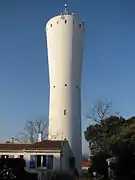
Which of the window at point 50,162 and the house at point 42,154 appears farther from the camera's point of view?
the house at point 42,154

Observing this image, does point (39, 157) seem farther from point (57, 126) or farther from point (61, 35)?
point (61, 35)

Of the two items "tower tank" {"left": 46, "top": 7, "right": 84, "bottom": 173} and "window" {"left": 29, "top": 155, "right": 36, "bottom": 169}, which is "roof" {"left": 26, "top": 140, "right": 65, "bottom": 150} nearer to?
"window" {"left": 29, "top": 155, "right": 36, "bottom": 169}

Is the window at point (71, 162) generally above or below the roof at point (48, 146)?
below

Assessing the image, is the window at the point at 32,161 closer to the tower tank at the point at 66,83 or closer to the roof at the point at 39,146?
the roof at the point at 39,146

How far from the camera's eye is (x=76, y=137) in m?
53.9

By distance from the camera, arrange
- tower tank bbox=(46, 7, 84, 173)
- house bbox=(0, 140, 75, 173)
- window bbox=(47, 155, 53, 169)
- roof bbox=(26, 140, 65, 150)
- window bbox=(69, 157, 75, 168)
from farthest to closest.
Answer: tower tank bbox=(46, 7, 84, 173) < window bbox=(69, 157, 75, 168) < roof bbox=(26, 140, 65, 150) < house bbox=(0, 140, 75, 173) < window bbox=(47, 155, 53, 169)

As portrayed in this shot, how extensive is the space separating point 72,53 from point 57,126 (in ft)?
35.9

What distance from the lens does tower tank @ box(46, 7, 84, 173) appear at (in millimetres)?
53562

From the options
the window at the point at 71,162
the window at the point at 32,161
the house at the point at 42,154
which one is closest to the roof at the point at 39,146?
the house at the point at 42,154

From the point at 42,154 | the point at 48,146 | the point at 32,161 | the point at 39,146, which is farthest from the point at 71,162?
the point at 32,161

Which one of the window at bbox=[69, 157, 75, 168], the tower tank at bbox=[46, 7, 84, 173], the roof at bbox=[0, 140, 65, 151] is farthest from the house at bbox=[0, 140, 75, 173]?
the tower tank at bbox=[46, 7, 84, 173]

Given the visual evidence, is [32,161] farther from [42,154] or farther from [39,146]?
[39,146]

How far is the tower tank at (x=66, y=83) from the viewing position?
53.6m

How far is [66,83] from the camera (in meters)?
53.9
